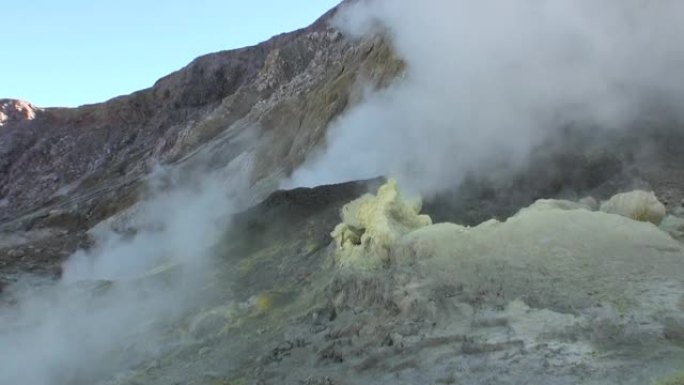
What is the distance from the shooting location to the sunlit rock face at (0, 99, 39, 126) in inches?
1278

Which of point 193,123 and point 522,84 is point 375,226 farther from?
point 193,123

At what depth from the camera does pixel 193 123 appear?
78.2ft

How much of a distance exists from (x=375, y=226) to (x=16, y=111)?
98.7 ft

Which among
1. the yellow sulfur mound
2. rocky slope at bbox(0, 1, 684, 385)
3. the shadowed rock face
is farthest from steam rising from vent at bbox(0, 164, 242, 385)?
the shadowed rock face

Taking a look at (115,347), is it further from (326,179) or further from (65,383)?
(326,179)

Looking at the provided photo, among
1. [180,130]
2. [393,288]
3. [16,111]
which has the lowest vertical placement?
[393,288]

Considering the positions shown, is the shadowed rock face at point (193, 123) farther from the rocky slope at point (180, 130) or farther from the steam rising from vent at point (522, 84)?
the steam rising from vent at point (522, 84)

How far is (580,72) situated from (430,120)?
1.92 metres

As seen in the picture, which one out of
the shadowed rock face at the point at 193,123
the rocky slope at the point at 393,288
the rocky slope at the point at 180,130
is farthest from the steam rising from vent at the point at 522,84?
the shadowed rock face at the point at 193,123

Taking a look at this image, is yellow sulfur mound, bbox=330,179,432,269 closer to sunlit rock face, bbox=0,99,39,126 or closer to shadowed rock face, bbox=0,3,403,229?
shadowed rock face, bbox=0,3,403,229

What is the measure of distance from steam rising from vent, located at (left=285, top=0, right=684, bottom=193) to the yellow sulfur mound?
87 centimetres

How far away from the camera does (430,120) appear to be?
9.61 meters

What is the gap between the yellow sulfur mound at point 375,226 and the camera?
6.27 metres

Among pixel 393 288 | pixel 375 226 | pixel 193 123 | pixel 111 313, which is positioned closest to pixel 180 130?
pixel 193 123
